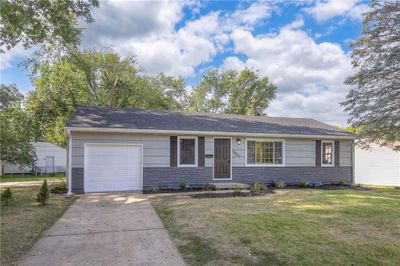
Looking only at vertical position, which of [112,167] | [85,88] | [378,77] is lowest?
[112,167]

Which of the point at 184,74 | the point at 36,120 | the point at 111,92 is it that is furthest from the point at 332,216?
the point at 184,74

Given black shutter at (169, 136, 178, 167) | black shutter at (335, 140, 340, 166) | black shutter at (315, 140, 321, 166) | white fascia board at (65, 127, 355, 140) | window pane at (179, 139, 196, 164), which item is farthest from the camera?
black shutter at (335, 140, 340, 166)

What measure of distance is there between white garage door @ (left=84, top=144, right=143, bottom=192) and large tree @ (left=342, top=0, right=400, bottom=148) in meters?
7.94

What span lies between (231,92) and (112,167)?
24274 millimetres

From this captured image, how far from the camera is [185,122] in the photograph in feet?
43.2

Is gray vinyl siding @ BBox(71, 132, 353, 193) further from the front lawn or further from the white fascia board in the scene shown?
the front lawn

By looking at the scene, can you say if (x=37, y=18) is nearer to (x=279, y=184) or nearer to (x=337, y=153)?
(x=279, y=184)

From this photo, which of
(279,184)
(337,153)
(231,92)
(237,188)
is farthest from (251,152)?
(231,92)

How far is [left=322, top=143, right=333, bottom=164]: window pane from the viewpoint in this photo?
14.3 m

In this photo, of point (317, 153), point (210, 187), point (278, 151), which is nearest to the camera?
point (210, 187)

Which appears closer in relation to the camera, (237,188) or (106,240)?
(106,240)

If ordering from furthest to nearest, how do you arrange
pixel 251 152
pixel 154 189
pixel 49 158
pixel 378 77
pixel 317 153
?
pixel 49 158
pixel 317 153
pixel 251 152
pixel 154 189
pixel 378 77

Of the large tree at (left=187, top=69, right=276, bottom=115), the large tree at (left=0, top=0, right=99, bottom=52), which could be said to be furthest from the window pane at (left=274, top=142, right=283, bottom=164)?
the large tree at (left=187, top=69, right=276, bottom=115)

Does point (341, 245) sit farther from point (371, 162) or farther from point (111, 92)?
point (111, 92)
